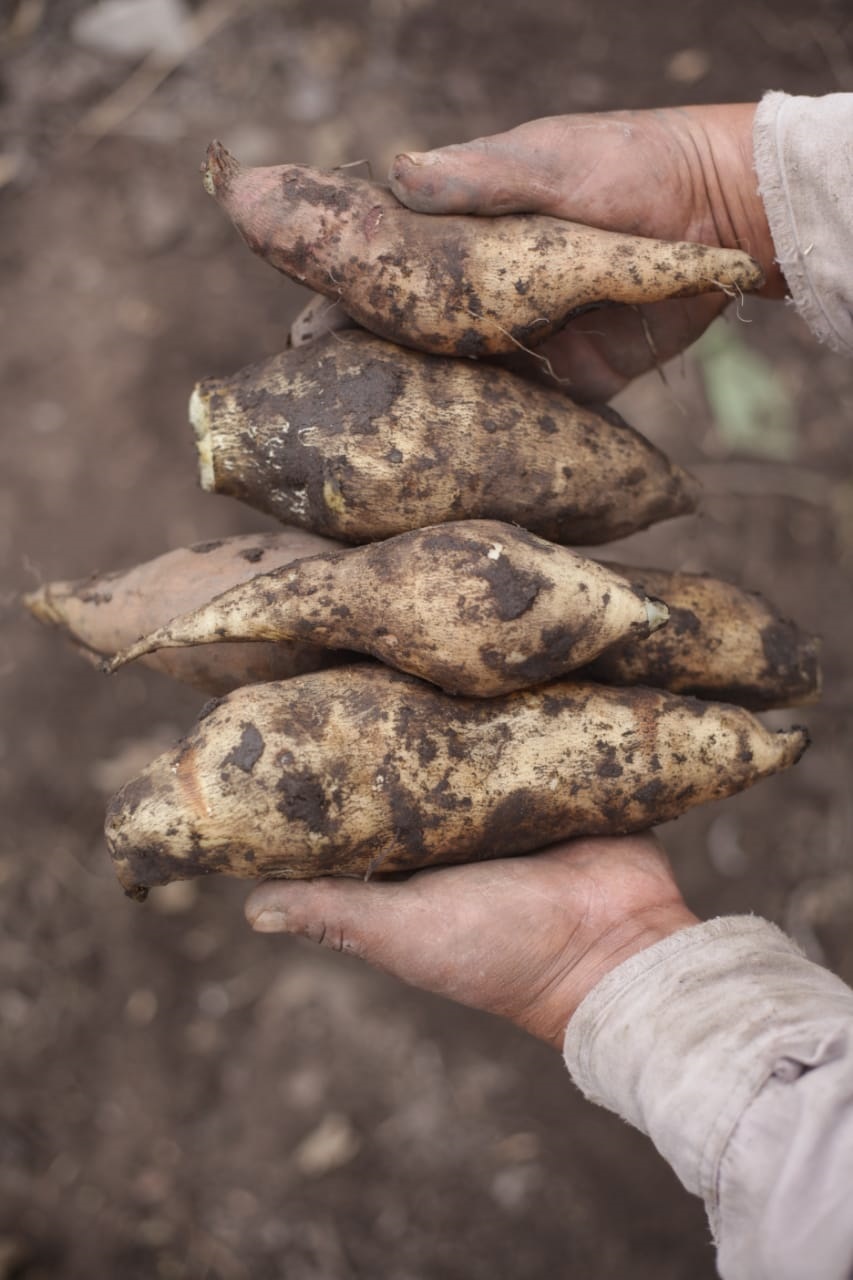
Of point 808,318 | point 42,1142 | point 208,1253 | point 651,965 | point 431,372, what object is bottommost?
point 208,1253

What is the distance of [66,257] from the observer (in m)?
3.81

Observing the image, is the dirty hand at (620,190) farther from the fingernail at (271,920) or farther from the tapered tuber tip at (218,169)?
the fingernail at (271,920)

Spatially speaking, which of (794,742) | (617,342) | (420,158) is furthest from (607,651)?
(420,158)

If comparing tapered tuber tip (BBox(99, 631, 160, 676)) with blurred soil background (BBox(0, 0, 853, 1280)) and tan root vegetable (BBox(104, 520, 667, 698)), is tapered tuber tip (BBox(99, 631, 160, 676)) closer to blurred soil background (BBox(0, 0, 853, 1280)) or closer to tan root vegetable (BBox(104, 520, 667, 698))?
tan root vegetable (BBox(104, 520, 667, 698))

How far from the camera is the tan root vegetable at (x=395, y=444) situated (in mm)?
2178

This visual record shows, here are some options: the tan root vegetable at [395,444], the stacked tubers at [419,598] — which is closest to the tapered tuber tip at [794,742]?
the stacked tubers at [419,598]

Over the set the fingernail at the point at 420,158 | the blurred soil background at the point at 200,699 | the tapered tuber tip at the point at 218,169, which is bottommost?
the blurred soil background at the point at 200,699

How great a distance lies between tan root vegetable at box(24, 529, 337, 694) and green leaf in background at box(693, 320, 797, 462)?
2149 millimetres

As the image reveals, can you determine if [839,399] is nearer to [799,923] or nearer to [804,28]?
[804,28]

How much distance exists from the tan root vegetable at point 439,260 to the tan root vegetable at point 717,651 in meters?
0.70

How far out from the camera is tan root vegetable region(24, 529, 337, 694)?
94.1 inches

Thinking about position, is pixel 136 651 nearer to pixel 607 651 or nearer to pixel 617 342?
pixel 607 651

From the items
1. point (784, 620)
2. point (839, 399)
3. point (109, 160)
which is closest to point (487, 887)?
point (784, 620)

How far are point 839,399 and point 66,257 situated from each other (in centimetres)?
320
